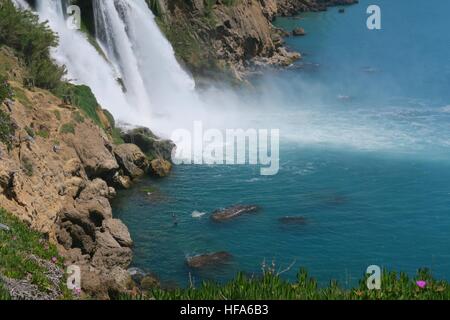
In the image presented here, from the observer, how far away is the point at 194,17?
188 ft

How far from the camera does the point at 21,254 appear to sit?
1502 centimetres

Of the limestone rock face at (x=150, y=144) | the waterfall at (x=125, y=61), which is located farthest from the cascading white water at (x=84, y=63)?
the limestone rock face at (x=150, y=144)

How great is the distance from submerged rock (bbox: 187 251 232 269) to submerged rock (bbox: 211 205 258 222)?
3.09 m

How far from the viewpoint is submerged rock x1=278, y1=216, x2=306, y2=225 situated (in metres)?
27.8

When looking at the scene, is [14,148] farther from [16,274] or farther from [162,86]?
[162,86]

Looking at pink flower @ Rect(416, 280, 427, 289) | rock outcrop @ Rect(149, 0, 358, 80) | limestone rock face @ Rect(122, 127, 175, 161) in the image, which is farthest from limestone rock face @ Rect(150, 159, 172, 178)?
pink flower @ Rect(416, 280, 427, 289)

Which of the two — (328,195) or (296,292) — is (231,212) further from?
(296,292)

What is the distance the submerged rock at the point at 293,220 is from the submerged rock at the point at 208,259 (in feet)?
12.3

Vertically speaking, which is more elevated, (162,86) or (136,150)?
(162,86)

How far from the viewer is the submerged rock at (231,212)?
28.1 m

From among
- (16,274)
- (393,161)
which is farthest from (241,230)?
(16,274)

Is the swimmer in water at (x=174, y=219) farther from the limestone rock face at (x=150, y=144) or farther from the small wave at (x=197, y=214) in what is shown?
the limestone rock face at (x=150, y=144)
